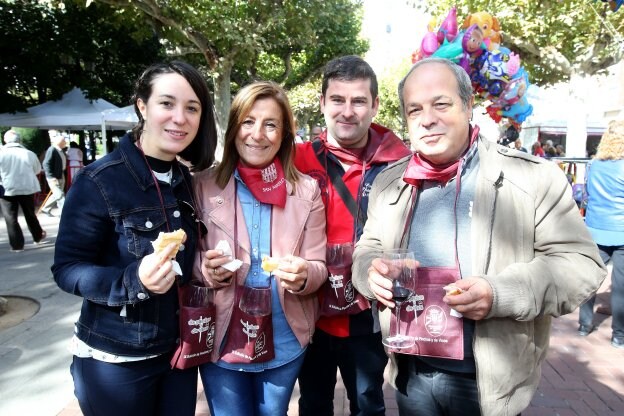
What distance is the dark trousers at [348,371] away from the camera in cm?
235

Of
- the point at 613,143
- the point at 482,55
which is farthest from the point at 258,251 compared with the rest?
the point at 613,143

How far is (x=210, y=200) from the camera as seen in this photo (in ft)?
6.82

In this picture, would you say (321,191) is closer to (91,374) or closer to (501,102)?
(91,374)

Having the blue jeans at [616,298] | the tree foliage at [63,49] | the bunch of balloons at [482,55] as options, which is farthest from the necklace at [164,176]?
the tree foliage at [63,49]

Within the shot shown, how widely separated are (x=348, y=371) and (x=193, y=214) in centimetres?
121

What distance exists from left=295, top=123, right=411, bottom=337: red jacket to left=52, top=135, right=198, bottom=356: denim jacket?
0.85 metres

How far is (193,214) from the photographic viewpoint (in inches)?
79.2

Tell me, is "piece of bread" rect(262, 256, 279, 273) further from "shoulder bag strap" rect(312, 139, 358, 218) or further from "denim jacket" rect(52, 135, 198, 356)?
"shoulder bag strap" rect(312, 139, 358, 218)

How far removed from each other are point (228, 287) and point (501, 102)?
4.78 m

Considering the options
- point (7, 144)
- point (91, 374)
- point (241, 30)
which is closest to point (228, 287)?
point (91, 374)

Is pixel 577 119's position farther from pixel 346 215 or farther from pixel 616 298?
pixel 346 215

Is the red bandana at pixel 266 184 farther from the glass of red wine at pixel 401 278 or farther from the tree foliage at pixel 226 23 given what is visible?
the tree foliage at pixel 226 23

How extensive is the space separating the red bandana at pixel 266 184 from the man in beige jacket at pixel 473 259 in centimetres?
53

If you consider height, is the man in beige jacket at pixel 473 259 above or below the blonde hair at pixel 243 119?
below
